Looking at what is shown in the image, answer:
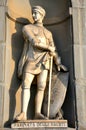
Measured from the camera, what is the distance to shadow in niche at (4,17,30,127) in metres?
8.81

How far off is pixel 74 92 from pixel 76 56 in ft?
2.84

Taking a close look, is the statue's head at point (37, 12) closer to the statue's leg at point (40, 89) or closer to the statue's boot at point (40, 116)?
the statue's leg at point (40, 89)

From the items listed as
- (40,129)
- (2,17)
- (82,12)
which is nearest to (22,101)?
(40,129)

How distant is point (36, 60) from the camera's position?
352 inches

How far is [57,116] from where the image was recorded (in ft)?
28.6

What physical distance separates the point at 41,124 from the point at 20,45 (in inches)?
85.1

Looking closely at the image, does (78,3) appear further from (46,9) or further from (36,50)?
(36,50)

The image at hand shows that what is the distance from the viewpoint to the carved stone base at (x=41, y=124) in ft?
27.0

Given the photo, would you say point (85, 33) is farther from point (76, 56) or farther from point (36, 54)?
point (36, 54)

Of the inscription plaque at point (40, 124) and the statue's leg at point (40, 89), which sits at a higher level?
the statue's leg at point (40, 89)

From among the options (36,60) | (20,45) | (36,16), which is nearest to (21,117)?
(36,60)

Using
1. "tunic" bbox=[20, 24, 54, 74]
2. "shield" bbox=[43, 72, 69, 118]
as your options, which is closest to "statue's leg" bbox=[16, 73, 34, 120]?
"tunic" bbox=[20, 24, 54, 74]

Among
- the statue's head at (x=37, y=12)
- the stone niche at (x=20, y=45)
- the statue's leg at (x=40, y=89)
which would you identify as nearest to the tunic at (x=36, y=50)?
the statue's leg at (x=40, y=89)

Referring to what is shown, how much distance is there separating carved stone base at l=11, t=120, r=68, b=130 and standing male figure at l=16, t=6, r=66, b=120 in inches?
7.7
